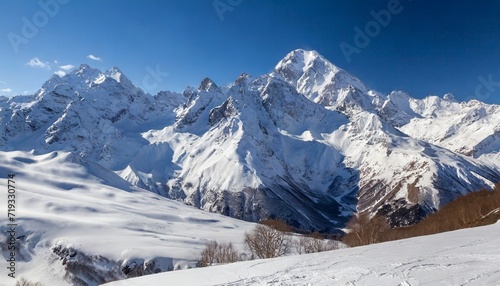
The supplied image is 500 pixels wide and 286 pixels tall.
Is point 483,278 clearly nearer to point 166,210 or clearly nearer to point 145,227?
point 145,227

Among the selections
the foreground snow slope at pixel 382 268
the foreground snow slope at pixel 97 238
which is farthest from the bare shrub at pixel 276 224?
the foreground snow slope at pixel 382 268

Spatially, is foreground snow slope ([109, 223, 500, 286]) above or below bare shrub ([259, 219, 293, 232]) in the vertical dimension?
below

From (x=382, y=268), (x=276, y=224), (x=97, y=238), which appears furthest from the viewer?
(x=276, y=224)

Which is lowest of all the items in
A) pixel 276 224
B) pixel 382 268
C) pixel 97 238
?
pixel 382 268

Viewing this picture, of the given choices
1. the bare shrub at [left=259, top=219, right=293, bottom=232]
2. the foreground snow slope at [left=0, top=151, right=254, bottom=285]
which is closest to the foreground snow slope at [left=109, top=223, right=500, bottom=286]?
the foreground snow slope at [left=0, top=151, right=254, bottom=285]

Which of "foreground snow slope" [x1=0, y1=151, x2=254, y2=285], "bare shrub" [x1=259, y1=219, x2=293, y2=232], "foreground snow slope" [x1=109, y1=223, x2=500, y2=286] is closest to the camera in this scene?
"foreground snow slope" [x1=109, y1=223, x2=500, y2=286]

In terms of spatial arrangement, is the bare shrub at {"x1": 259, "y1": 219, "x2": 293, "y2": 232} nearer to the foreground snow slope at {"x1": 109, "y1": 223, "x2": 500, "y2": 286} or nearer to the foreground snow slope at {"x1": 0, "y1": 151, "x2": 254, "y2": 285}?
the foreground snow slope at {"x1": 0, "y1": 151, "x2": 254, "y2": 285}

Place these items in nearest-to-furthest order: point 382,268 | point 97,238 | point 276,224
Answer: point 382,268 → point 97,238 → point 276,224

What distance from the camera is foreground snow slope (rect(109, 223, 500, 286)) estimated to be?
620 inches

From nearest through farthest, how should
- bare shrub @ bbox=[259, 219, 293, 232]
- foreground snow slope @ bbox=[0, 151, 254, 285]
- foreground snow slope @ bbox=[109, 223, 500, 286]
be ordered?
foreground snow slope @ bbox=[109, 223, 500, 286] → foreground snow slope @ bbox=[0, 151, 254, 285] → bare shrub @ bbox=[259, 219, 293, 232]

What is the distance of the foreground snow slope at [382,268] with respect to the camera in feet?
51.7

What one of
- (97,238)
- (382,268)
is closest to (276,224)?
(97,238)

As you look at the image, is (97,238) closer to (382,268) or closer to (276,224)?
(276,224)

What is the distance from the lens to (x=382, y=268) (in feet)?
58.3
